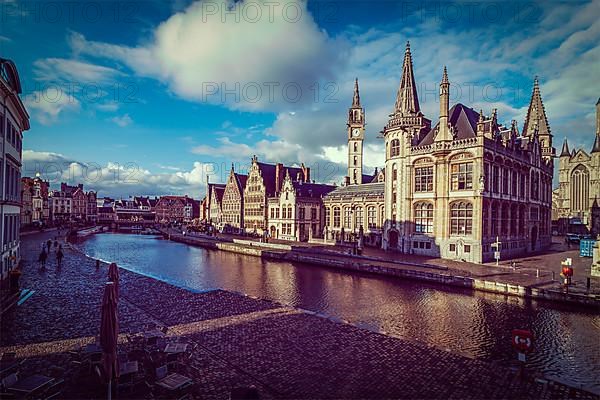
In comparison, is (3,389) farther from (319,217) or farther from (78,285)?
(319,217)

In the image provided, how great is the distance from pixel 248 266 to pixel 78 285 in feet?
59.6

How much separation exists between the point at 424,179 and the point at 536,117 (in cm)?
3612

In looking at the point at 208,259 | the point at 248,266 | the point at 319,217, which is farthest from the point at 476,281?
the point at 319,217

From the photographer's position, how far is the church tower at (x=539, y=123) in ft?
188

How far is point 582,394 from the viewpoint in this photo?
30.2 ft

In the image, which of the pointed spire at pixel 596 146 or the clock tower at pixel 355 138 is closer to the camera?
the clock tower at pixel 355 138

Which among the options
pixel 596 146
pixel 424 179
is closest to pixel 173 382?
pixel 424 179

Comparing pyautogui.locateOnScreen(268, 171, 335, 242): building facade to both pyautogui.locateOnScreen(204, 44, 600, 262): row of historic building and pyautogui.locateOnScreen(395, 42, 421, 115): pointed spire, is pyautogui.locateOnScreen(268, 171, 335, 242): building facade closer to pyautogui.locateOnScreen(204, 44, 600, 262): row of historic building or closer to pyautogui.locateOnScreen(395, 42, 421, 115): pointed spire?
pyautogui.locateOnScreen(204, 44, 600, 262): row of historic building

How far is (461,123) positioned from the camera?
3925 centimetres

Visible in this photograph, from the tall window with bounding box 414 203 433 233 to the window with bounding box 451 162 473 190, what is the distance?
4106 mm

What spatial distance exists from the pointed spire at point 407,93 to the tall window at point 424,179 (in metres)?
10.6

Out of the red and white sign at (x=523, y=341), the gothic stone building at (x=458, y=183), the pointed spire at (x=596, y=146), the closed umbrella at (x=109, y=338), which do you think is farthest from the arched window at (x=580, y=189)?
the closed umbrella at (x=109, y=338)

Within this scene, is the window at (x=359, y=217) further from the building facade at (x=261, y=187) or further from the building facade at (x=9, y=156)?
the building facade at (x=9, y=156)

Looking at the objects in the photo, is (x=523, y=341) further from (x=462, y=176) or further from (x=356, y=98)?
(x=356, y=98)
